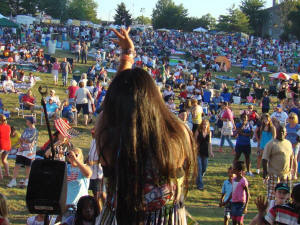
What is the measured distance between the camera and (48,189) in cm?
219

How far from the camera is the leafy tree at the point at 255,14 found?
7212cm

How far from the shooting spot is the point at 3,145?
23.2 feet

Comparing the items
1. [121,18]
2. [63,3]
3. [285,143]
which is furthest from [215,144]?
[63,3]

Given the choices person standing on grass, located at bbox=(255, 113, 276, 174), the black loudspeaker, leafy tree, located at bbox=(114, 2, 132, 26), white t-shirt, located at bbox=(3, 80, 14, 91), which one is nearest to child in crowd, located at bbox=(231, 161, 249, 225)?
person standing on grass, located at bbox=(255, 113, 276, 174)

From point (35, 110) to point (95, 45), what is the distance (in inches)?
905

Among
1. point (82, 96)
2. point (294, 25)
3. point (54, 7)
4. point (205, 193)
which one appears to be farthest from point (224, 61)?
point (54, 7)

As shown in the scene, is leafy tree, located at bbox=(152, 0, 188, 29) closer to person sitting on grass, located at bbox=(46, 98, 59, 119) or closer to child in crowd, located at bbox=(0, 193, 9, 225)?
person sitting on grass, located at bbox=(46, 98, 59, 119)

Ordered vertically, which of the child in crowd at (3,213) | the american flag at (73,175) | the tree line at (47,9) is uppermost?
the tree line at (47,9)

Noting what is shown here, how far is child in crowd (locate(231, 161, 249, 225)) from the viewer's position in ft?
17.1

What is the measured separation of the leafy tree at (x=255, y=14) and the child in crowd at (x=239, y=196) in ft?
232

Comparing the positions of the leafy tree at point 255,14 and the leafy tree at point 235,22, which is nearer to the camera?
the leafy tree at point 235,22

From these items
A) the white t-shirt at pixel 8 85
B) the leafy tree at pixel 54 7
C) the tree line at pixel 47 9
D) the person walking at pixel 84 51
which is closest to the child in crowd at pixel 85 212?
the white t-shirt at pixel 8 85

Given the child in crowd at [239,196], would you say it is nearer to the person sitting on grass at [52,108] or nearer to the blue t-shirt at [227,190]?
the blue t-shirt at [227,190]

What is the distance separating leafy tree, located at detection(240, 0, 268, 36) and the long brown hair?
74.1 meters
